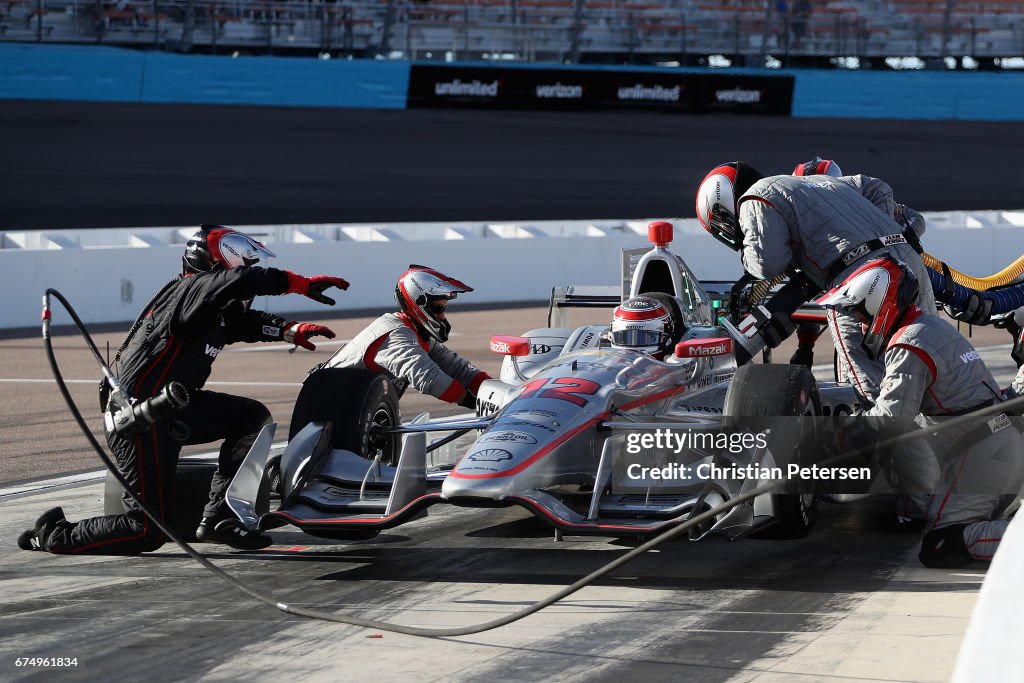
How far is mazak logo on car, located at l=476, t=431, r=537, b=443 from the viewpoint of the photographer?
668cm

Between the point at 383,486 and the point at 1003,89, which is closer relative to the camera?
the point at 383,486

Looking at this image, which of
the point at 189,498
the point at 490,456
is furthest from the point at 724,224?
the point at 189,498

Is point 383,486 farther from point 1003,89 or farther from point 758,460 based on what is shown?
point 1003,89

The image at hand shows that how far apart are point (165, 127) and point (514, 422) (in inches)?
873

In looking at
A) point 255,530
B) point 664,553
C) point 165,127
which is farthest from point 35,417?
point 165,127

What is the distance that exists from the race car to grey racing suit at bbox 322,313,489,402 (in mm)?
338

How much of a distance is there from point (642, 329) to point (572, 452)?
1.23m

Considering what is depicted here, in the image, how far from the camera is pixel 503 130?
1184 inches

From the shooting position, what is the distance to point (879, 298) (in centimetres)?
704

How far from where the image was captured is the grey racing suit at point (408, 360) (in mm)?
8156

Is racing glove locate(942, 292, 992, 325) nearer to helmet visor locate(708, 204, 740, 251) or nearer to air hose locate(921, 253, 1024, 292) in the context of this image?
air hose locate(921, 253, 1024, 292)

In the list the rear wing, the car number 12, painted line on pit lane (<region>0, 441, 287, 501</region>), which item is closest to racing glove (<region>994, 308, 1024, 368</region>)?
the rear wing

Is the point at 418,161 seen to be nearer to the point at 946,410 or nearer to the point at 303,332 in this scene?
the point at 303,332

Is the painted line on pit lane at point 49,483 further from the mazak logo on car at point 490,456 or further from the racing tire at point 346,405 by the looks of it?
the mazak logo on car at point 490,456
